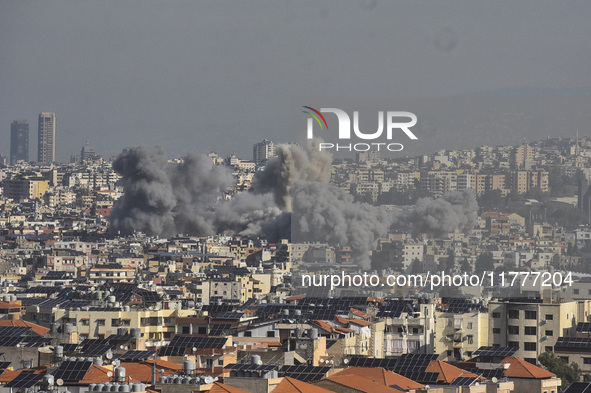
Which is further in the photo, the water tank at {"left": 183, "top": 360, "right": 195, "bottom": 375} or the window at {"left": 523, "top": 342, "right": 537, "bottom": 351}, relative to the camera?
the window at {"left": 523, "top": 342, "right": 537, "bottom": 351}

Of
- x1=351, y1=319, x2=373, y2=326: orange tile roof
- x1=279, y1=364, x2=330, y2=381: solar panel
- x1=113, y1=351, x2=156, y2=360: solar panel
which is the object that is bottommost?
x1=279, y1=364, x2=330, y2=381: solar panel

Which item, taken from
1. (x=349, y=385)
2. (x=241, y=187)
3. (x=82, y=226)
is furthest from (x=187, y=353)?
(x=241, y=187)

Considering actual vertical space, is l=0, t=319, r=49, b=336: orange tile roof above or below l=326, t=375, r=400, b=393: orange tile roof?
above

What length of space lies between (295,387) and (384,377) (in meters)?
3.90

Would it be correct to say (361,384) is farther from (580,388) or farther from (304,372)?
(580,388)

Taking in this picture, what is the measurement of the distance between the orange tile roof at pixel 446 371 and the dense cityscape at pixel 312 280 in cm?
6

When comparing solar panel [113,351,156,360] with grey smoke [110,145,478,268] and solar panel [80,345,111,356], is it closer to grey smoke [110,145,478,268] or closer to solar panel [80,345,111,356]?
solar panel [80,345,111,356]

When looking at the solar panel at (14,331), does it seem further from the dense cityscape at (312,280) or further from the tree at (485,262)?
the tree at (485,262)

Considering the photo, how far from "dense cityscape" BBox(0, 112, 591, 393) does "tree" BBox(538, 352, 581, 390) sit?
69 mm

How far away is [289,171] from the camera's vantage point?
118m

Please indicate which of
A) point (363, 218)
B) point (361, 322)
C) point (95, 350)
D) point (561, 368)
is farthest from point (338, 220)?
point (95, 350)

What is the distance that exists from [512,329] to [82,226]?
342ft

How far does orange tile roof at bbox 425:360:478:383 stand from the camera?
1184 inches

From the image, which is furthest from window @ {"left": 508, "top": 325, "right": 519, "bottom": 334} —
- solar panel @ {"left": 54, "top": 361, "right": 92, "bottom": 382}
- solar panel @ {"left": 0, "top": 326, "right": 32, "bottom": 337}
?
solar panel @ {"left": 54, "top": 361, "right": 92, "bottom": 382}
